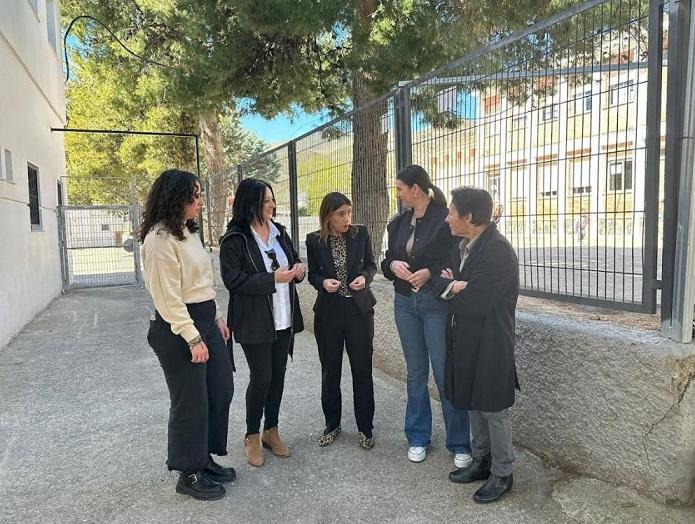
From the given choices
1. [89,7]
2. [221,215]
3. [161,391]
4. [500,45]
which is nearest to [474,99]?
[500,45]

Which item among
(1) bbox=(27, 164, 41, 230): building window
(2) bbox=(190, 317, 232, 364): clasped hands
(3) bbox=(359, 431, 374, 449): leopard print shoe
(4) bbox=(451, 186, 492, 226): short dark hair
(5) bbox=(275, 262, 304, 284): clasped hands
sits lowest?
(3) bbox=(359, 431, 374, 449): leopard print shoe

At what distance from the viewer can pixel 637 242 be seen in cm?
291

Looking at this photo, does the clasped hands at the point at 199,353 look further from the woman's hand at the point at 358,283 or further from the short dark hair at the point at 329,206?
the short dark hair at the point at 329,206

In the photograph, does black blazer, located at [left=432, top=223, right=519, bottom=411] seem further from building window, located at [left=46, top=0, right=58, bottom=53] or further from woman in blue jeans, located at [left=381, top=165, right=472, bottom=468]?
building window, located at [left=46, top=0, right=58, bottom=53]

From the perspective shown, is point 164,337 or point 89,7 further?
point 89,7

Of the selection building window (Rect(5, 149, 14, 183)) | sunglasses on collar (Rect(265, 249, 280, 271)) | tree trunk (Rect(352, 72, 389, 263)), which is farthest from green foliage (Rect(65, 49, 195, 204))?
sunglasses on collar (Rect(265, 249, 280, 271))

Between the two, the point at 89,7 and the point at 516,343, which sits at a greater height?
the point at 89,7

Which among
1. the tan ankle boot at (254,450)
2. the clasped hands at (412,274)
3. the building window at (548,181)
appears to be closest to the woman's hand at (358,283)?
the clasped hands at (412,274)

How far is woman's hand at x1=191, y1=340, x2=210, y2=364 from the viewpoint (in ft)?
9.25

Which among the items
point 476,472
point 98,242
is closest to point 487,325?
point 476,472

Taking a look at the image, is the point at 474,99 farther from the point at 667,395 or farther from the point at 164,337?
the point at 164,337

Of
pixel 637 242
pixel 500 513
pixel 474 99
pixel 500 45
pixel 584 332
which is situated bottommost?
pixel 500 513

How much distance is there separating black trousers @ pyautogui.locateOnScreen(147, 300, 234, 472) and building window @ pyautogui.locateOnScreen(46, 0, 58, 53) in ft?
38.9

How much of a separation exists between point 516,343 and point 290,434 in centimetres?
168
